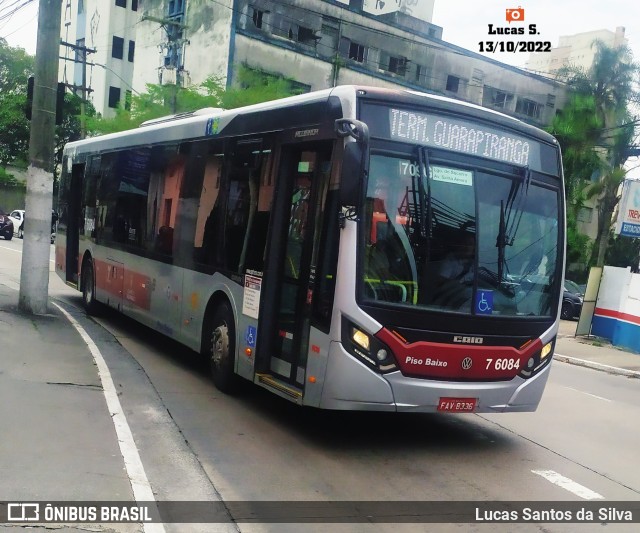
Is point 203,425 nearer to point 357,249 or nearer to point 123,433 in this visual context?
point 123,433

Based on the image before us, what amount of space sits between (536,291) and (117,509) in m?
4.42

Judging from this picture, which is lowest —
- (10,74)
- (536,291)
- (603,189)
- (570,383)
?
(570,383)

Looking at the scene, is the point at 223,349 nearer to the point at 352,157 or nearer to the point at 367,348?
the point at 367,348

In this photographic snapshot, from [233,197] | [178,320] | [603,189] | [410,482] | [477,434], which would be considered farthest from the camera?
[603,189]

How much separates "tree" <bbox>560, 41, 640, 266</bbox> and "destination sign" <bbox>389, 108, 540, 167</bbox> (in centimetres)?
3273

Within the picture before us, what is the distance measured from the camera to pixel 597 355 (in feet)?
58.5

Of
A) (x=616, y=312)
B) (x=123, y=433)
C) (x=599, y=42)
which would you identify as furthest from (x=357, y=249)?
(x=599, y=42)

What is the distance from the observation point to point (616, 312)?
19.8 metres

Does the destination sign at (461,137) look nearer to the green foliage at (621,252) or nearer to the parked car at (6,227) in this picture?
the parked car at (6,227)

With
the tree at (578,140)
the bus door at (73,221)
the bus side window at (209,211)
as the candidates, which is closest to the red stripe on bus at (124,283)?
the bus door at (73,221)

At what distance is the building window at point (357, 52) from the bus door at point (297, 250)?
36.2 metres

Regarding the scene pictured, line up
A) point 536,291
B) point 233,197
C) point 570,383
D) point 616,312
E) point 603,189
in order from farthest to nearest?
1. point 603,189
2. point 616,312
3. point 570,383
4. point 233,197
5. point 536,291

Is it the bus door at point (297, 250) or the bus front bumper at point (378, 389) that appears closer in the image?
the bus front bumper at point (378, 389)

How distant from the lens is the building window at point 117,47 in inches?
2153
